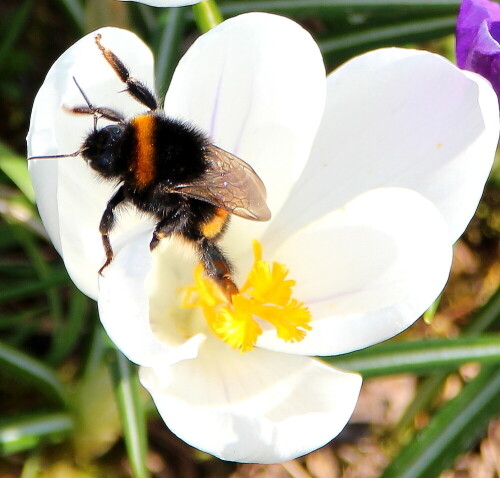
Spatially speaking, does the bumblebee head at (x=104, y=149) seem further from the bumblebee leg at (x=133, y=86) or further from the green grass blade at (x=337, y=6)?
the green grass blade at (x=337, y=6)

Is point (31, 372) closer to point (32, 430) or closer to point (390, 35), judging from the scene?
point (32, 430)

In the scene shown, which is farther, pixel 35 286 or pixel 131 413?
pixel 35 286

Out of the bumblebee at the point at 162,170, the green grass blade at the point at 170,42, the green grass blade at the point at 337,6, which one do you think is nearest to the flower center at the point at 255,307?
the bumblebee at the point at 162,170

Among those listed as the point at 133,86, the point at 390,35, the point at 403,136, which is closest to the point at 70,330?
the point at 133,86

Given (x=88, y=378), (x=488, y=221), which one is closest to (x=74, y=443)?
(x=88, y=378)

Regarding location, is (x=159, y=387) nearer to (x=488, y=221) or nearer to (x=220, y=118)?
(x=220, y=118)
